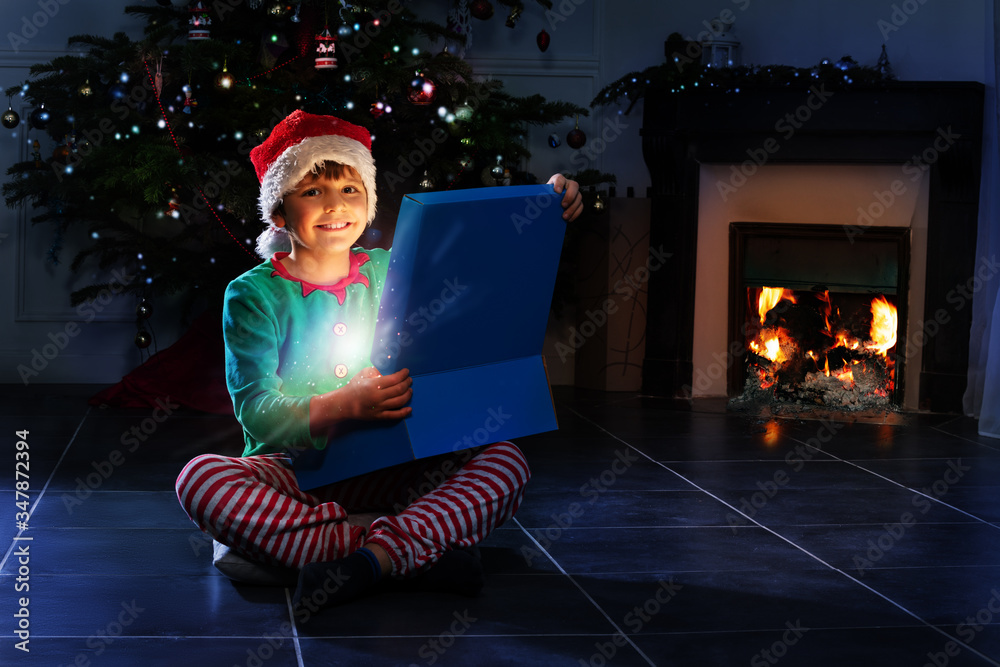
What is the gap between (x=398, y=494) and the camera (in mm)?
1790

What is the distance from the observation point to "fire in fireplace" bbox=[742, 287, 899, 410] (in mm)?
3703

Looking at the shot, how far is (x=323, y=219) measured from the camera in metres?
1.69

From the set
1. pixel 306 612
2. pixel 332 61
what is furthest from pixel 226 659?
pixel 332 61

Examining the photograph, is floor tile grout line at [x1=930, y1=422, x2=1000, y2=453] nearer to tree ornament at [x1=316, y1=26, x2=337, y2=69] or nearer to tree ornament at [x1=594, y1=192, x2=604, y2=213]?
tree ornament at [x1=594, y1=192, x2=604, y2=213]

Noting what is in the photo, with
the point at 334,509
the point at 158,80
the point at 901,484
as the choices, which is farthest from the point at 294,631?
the point at 158,80

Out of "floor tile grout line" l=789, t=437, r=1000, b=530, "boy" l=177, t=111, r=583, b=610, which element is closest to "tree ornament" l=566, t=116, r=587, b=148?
"floor tile grout line" l=789, t=437, r=1000, b=530

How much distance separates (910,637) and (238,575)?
97 cm

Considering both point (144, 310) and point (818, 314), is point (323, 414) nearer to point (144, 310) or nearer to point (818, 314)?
point (144, 310)

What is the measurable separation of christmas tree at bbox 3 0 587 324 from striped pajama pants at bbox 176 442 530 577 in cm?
164

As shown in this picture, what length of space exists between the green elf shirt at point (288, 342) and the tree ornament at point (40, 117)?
2.12m

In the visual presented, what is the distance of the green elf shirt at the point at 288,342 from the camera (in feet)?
5.20

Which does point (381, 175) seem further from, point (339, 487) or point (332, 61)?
point (339, 487)

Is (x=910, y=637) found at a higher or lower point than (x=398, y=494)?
lower

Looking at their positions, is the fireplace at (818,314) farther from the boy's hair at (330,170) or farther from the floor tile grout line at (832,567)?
the boy's hair at (330,170)
